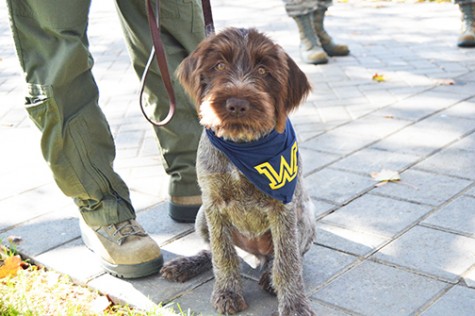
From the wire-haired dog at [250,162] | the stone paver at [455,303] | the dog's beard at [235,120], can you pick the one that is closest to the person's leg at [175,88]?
the wire-haired dog at [250,162]

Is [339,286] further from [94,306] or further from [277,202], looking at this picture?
[94,306]

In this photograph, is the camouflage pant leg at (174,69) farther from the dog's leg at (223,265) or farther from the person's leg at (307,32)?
the person's leg at (307,32)

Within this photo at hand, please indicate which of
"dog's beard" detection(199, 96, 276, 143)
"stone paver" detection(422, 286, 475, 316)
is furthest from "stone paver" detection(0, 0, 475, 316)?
"dog's beard" detection(199, 96, 276, 143)

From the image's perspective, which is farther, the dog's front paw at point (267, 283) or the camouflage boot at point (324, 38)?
the camouflage boot at point (324, 38)

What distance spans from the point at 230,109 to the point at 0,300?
1521 mm

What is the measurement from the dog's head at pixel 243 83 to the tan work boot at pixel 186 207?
4.04 feet

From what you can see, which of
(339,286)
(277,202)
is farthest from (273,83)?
(339,286)

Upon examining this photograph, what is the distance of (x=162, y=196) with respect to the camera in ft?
16.0

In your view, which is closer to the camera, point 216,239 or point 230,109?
point 230,109

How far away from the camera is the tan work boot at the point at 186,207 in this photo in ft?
14.4

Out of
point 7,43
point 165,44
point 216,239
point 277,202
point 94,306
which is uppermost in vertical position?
point 165,44

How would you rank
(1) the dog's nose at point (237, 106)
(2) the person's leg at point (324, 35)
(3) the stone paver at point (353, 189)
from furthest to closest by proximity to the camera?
1. (2) the person's leg at point (324, 35)
2. (3) the stone paver at point (353, 189)
3. (1) the dog's nose at point (237, 106)

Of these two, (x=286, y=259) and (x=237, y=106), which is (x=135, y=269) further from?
(x=237, y=106)

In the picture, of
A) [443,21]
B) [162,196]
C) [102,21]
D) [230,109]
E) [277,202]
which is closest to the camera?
[230,109]
